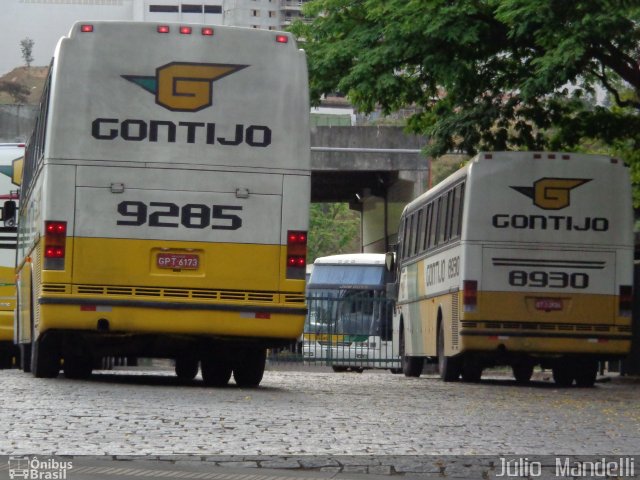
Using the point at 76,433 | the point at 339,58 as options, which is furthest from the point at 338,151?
the point at 76,433

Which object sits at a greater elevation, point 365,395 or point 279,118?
point 279,118

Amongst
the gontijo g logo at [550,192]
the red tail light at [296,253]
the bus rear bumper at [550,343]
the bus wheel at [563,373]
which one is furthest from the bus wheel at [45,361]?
the bus wheel at [563,373]

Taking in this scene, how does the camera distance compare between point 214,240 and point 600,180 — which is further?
point 600,180

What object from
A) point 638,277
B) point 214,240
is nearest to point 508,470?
point 214,240

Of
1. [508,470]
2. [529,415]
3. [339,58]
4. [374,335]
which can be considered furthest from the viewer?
[374,335]

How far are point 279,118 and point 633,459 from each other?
8.08 m

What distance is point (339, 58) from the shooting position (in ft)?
83.2

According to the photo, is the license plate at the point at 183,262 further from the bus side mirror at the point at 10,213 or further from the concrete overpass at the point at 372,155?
the concrete overpass at the point at 372,155

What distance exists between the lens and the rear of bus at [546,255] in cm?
2288

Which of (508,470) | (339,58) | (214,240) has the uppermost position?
(339,58)

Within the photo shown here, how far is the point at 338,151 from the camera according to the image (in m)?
49.4

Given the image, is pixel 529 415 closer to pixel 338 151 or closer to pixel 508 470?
pixel 508 470

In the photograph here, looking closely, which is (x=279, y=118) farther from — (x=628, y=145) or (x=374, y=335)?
(x=374, y=335)

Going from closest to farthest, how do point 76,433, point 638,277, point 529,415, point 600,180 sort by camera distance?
point 76,433, point 529,415, point 600,180, point 638,277
